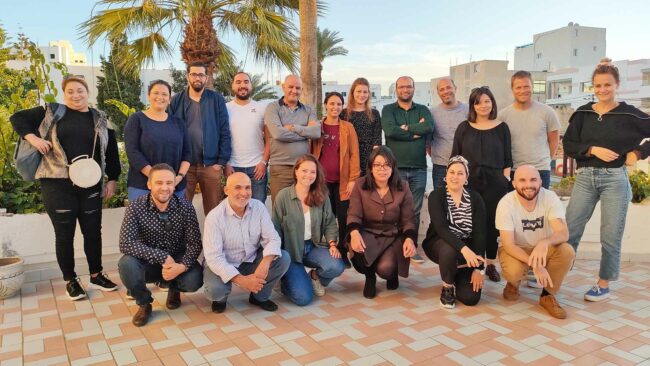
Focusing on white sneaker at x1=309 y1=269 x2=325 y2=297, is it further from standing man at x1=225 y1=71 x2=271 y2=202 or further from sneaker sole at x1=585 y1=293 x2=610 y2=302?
sneaker sole at x1=585 y1=293 x2=610 y2=302

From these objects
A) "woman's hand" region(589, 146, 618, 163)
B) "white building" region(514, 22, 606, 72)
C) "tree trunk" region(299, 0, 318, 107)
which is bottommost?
"woman's hand" region(589, 146, 618, 163)

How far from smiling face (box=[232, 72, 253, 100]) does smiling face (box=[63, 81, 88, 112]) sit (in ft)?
4.10

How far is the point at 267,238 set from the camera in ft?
12.0

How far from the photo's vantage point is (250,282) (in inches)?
136

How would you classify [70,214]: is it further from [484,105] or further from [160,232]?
[484,105]

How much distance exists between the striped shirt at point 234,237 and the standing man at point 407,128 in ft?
5.50

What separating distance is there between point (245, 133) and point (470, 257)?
223 centimetres

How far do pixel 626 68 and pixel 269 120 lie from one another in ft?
123

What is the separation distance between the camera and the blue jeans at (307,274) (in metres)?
3.79

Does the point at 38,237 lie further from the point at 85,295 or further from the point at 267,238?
A: the point at 267,238

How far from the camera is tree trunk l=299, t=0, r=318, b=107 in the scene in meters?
7.07

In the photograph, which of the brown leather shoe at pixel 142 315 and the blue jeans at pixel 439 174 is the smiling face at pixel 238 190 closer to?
the brown leather shoe at pixel 142 315

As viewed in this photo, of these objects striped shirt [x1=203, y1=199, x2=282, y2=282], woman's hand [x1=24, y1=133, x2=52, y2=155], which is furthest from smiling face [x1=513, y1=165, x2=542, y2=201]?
woman's hand [x1=24, y1=133, x2=52, y2=155]

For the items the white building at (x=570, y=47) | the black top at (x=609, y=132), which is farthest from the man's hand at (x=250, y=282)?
the white building at (x=570, y=47)
